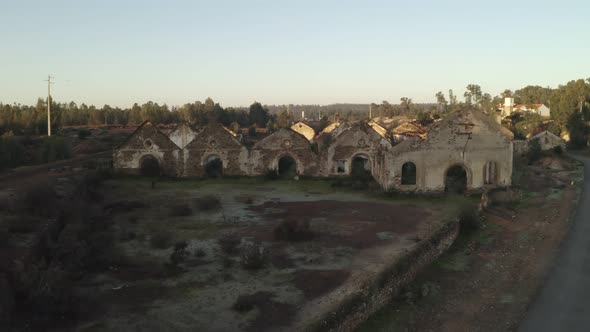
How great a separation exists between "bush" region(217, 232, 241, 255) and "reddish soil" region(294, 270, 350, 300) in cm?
265

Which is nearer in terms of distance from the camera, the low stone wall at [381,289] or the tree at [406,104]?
the low stone wall at [381,289]

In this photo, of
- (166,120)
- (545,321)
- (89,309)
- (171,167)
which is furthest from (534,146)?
(166,120)

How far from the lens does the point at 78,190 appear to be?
68.8 feet

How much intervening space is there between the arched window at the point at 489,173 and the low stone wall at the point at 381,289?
9.90 metres

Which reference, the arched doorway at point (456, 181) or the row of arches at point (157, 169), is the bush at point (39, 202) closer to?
the row of arches at point (157, 169)

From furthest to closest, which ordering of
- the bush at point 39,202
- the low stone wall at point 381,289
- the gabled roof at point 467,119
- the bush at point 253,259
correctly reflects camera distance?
the gabled roof at point 467,119
the bush at point 39,202
the bush at point 253,259
the low stone wall at point 381,289

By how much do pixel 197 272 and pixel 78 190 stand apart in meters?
10.9

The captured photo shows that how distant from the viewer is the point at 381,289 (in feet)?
37.5

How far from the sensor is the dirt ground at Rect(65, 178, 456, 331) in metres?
10.2

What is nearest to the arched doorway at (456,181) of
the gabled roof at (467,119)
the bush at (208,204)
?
the gabled roof at (467,119)

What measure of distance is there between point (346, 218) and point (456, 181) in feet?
34.5

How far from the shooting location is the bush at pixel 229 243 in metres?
14.4

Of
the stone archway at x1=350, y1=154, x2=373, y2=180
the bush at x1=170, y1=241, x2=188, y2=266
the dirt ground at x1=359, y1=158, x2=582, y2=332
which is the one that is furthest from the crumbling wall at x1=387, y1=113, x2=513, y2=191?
the bush at x1=170, y1=241, x2=188, y2=266

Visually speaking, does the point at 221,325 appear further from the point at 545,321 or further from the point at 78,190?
the point at 78,190
